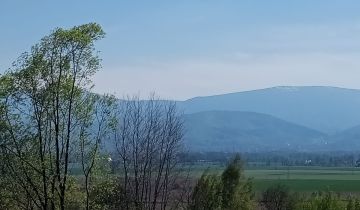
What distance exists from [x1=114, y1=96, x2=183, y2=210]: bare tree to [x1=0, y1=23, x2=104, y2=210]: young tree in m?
7.78

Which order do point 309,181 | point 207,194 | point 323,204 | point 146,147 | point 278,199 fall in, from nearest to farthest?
point 146,147
point 207,194
point 323,204
point 278,199
point 309,181

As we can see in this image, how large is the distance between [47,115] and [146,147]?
35.3 feet

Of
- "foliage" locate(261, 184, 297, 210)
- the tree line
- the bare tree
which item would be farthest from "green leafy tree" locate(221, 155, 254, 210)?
the tree line

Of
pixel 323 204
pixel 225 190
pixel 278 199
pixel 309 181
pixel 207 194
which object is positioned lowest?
pixel 278 199

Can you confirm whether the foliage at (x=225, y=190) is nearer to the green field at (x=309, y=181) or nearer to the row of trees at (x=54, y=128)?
the green field at (x=309, y=181)

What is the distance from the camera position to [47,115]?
21.9 m

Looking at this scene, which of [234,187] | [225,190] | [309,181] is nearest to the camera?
[225,190]

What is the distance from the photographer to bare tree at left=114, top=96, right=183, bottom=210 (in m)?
31.1

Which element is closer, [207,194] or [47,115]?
[47,115]

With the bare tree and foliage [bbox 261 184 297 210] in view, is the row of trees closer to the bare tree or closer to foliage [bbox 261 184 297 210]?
the bare tree

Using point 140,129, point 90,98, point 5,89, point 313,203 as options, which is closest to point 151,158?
point 140,129

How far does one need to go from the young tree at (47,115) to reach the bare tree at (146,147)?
7781mm

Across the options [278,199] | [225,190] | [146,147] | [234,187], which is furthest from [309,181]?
[146,147]

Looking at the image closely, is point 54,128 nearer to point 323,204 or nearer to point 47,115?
point 47,115
